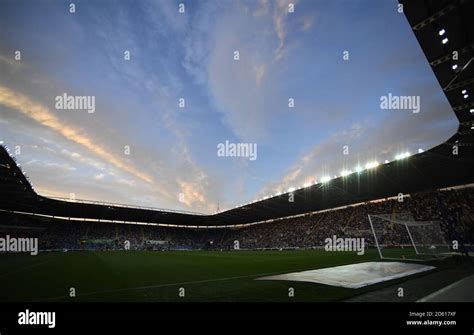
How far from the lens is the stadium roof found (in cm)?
1194

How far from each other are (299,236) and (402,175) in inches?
950

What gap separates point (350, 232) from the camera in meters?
46.2

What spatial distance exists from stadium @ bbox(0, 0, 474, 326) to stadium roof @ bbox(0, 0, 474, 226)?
0.09 meters

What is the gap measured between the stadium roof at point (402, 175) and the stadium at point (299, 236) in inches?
3.6

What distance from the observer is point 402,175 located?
127 ft

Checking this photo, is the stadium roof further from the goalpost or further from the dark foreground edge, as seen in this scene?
the dark foreground edge

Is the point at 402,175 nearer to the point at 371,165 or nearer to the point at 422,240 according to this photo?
the point at 371,165

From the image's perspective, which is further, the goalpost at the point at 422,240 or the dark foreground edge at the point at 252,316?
the goalpost at the point at 422,240

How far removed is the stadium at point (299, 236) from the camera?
969 cm

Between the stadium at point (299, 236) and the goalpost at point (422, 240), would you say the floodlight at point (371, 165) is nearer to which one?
the stadium at point (299, 236)

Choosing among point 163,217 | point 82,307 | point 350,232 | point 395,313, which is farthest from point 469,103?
point 163,217

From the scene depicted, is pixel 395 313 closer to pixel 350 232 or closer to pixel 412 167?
pixel 412 167

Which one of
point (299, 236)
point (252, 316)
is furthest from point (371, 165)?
point (252, 316)

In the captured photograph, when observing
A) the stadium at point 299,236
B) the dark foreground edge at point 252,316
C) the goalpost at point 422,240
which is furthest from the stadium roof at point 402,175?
the dark foreground edge at point 252,316
